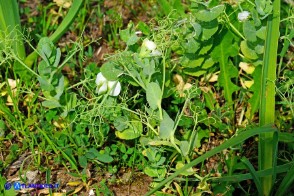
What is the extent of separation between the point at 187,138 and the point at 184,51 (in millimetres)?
A: 272

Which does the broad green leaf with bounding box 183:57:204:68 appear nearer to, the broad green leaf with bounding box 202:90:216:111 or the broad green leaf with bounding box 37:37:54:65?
the broad green leaf with bounding box 202:90:216:111

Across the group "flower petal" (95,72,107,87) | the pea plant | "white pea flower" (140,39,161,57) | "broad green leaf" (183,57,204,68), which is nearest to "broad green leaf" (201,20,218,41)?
the pea plant

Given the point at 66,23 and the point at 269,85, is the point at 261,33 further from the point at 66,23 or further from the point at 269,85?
the point at 66,23

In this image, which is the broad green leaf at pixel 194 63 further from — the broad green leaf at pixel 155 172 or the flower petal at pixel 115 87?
the broad green leaf at pixel 155 172

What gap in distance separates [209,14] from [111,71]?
32 centimetres

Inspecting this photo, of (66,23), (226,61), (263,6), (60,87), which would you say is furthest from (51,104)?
(263,6)

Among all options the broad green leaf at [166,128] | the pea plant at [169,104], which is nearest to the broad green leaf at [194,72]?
the pea plant at [169,104]

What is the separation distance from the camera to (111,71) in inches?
64.6

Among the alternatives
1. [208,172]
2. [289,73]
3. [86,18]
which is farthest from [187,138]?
[86,18]

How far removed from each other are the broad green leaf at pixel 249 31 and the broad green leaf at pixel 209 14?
10 cm

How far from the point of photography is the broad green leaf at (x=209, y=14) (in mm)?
1663

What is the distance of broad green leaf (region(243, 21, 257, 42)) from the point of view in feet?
5.60

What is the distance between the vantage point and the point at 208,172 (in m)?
1.70

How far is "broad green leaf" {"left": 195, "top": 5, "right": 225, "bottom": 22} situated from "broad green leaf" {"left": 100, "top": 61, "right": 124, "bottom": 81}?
276 mm
